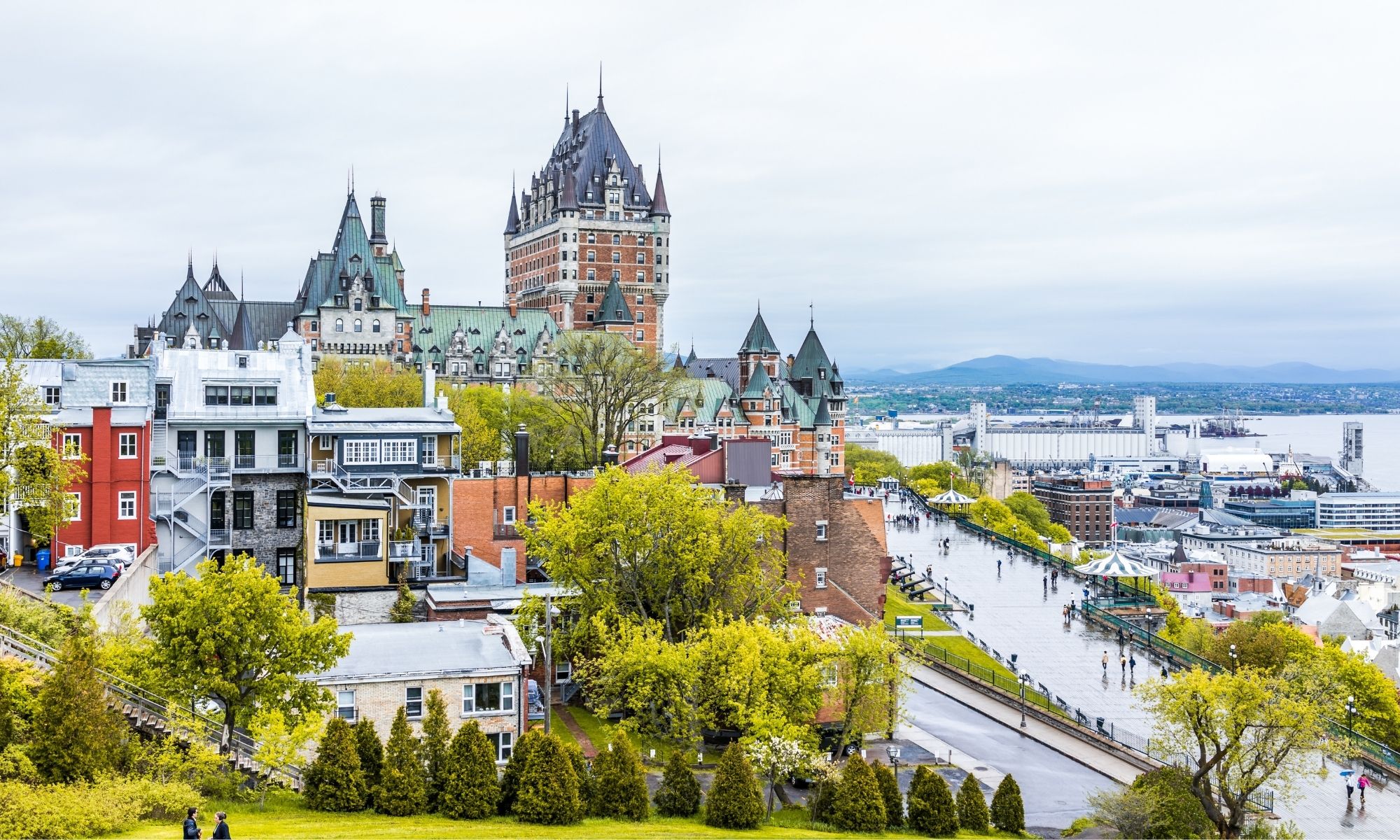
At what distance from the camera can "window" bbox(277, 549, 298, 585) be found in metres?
50.4

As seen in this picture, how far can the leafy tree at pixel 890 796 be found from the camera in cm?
3359

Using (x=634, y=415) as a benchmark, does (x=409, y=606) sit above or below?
below

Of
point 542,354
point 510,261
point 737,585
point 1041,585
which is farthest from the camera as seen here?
point 510,261

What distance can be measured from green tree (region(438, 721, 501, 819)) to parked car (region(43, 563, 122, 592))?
15.4 meters

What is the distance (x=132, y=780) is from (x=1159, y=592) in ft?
282

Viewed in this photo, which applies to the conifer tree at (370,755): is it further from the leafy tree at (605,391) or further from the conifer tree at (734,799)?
the leafy tree at (605,391)

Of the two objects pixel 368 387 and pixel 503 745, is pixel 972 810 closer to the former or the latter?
pixel 503 745

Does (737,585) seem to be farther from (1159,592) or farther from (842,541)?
(1159,592)

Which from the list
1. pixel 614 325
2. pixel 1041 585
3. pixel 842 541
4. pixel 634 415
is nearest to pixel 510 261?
pixel 614 325

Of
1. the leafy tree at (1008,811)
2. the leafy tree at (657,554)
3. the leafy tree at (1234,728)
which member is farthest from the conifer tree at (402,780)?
the leafy tree at (1234,728)

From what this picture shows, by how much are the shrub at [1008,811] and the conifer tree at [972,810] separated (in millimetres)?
534

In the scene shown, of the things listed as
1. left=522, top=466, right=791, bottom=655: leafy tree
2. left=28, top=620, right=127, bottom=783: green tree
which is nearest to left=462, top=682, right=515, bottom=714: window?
left=522, top=466, right=791, bottom=655: leafy tree

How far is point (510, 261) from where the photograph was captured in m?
182

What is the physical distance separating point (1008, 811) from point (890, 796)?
129 inches
